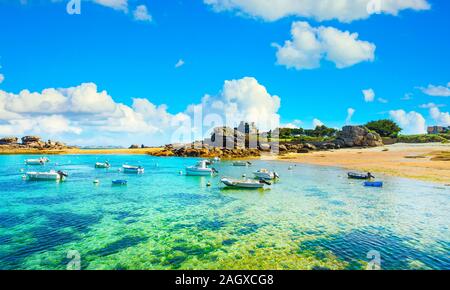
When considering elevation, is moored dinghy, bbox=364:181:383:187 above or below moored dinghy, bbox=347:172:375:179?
below

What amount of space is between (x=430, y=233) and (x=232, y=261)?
17.9 metres

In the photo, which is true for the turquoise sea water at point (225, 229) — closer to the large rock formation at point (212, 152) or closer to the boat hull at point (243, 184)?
the boat hull at point (243, 184)

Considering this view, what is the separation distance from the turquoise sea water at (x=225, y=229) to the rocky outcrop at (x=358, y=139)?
318ft

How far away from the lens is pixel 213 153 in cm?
12581

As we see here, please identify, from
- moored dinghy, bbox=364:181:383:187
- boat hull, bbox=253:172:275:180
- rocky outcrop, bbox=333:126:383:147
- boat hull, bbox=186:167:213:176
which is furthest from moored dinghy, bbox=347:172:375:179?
rocky outcrop, bbox=333:126:383:147

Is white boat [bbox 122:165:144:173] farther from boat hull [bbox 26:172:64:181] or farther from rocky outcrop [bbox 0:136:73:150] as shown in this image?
rocky outcrop [bbox 0:136:73:150]

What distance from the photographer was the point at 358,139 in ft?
431

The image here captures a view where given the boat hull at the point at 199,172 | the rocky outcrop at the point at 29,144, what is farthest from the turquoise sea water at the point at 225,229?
the rocky outcrop at the point at 29,144

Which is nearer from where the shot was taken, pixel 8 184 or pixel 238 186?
pixel 238 186

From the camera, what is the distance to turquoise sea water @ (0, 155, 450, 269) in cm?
1736

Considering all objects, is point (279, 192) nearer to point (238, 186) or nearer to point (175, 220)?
point (238, 186)

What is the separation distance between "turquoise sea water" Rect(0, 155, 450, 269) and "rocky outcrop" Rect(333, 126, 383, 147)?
96941 millimetres
